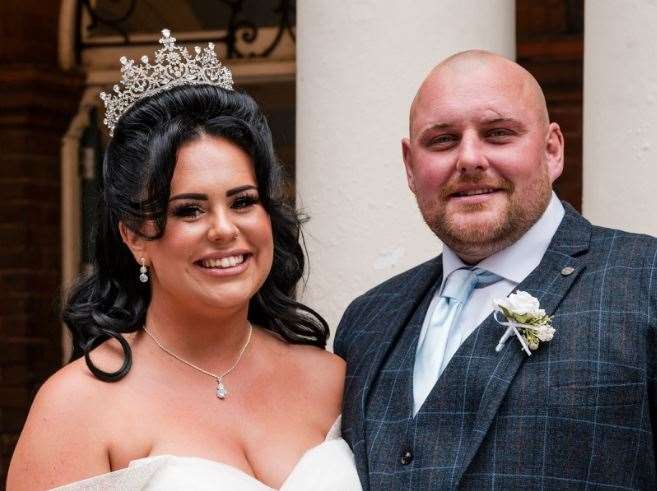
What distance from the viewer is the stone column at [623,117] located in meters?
4.16

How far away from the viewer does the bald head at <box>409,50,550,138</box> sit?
3.49m

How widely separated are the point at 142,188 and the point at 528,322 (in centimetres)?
105

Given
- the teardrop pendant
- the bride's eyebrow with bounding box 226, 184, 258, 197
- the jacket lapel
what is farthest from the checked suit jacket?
the bride's eyebrow with bounding box 226, 184, 258, 197

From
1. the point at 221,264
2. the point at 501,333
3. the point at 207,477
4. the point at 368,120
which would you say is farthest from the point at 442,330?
the point at 368,120

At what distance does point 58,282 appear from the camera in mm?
8594

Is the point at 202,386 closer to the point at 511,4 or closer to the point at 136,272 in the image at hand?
the point at 136,272

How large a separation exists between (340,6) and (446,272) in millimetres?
1473

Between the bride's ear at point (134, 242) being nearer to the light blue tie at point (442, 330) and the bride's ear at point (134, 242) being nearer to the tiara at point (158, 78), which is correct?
the tiara at point (158, 78)

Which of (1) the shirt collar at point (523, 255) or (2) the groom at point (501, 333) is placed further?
(1) the shirt collar at point (523, 255)

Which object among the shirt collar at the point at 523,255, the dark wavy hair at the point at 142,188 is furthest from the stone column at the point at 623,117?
the dark wavy hair at the point at 142,188

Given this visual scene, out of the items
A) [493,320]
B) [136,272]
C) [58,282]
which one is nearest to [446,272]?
[493,320]

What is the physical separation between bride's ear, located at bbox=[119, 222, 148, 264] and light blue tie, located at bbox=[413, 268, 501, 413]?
772 millimetres

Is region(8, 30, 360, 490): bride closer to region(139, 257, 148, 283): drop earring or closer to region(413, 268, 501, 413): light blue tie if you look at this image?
region(139, 257, 148, 283): drop earring

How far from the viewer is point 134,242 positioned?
3.65m
